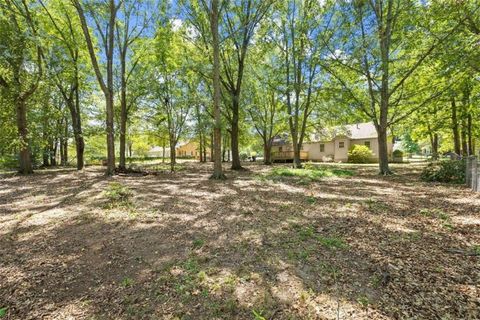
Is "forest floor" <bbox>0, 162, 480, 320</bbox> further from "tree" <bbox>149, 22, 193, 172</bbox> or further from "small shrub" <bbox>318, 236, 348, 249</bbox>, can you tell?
"tree" <bbox>149, 22, 193, 172</bbox>

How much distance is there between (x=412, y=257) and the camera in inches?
132

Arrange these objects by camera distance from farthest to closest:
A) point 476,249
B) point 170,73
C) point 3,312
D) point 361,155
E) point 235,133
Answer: point 361,155, point 170,73, point 235,133, point 476,249, point 3,312

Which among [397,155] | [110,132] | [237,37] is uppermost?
[237,37]

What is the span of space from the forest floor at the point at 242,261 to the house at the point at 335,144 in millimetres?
21747

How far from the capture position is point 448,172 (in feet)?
31.5

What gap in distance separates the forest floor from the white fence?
1998mm

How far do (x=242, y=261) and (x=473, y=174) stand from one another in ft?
28.1

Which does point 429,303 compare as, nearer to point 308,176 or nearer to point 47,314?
point 47,314

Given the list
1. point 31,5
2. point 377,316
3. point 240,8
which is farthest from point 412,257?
point 31,5

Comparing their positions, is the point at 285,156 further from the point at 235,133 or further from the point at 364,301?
the point at 364,301

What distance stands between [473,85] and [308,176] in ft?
38.0

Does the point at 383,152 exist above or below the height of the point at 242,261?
above

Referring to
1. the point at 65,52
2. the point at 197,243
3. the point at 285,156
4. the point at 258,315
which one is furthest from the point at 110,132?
the point at 285,156

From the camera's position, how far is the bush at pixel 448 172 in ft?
30.4
